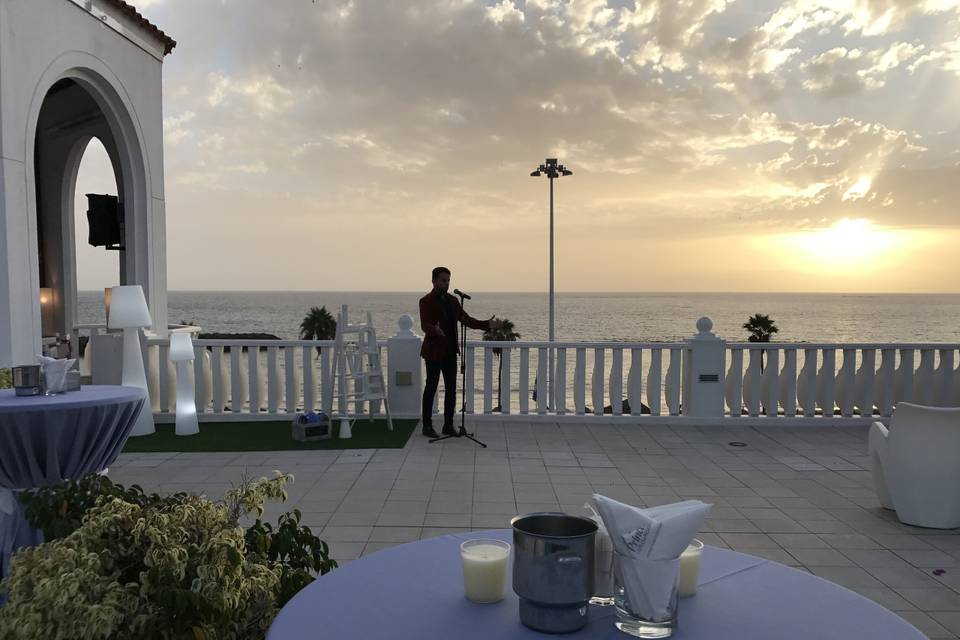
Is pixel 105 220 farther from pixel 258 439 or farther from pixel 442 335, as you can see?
pixel 442 335

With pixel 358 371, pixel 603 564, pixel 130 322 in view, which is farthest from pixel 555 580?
pixel 130 322

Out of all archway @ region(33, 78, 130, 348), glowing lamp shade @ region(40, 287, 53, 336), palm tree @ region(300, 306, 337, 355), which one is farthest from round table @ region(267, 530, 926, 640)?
palm tree @ region(300, 306, 337, 355)

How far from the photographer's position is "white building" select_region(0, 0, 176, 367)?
18.8ft

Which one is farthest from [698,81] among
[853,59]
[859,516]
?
[859,516]

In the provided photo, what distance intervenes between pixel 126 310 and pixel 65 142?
6.33m

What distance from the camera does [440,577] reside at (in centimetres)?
119

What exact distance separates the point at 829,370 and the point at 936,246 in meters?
16.6

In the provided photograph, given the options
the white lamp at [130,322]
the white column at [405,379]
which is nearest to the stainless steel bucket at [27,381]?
the white lamp at [130,322]

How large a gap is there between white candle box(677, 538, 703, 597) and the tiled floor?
6.47ft

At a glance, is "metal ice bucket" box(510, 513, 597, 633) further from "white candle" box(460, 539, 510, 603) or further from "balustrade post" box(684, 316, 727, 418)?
"balustrade post" box(684, 316, 727, 418)

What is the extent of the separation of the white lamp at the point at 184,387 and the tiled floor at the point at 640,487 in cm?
73

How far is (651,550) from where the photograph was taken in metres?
0.95

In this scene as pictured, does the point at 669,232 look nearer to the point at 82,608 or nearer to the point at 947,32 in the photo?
the point at 947,32

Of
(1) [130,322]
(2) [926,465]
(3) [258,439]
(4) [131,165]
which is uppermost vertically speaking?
(4) [131,165]
